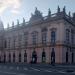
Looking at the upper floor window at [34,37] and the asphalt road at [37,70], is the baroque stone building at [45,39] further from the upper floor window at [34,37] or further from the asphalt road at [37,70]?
the asphalt road at [37,70]

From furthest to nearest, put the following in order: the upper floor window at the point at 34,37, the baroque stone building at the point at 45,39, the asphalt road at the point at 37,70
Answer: the upper floor window at the point at 34,37 → the baroque stone building at the point at 45,39 → the asphalt road at the point at 37,70

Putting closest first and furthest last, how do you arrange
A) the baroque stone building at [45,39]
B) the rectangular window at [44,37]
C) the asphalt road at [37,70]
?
1. the asphalt road at [37,70]
2. the baroque stone building at [45,39]
3. the rectangular window at [44,37]

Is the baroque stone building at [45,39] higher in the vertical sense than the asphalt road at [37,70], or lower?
higher

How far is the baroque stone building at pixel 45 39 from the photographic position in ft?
140

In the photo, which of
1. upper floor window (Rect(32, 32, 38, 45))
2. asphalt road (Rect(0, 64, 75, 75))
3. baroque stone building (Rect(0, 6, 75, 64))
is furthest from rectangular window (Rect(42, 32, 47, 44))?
asphalt road (Rect(0, 64, 75, 75))

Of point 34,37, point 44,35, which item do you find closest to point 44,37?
point 44,35

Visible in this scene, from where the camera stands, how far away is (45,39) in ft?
150

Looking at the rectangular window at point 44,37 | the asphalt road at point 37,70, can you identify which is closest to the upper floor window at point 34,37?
the rectangular window at point 44,37

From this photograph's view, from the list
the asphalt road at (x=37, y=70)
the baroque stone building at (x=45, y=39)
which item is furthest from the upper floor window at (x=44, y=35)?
the asphalt road at (x=37, y=70)

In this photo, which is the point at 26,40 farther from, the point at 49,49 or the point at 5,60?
the point at 5,60

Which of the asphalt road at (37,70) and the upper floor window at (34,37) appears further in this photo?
the upper floor window at (34,37)

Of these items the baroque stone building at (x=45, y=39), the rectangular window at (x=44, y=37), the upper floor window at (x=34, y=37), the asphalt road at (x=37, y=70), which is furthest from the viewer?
the upper floor window at (x=34, y=37)

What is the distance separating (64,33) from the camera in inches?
1688

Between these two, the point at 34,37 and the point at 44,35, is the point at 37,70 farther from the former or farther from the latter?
the point at 34,37
